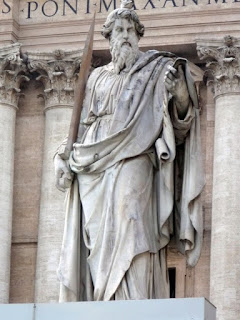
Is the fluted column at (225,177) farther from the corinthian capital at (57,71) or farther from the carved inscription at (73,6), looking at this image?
the corinthian capital at (57,71)

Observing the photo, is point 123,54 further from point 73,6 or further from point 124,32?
point 73,6

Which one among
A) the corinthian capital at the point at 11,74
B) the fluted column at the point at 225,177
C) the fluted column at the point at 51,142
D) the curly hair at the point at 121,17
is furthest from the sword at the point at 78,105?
the corinthian capital at the point at 11,74

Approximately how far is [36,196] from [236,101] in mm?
4031

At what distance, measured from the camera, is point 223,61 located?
30.1 meters

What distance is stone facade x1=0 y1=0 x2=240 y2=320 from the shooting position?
2944 cm

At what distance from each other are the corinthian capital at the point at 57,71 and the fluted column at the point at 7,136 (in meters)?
0.32

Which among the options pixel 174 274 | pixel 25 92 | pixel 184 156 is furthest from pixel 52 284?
pixel 184 156

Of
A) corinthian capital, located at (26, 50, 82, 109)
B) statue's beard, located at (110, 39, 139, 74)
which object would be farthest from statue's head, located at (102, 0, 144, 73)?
corinthian capital, located at (26, 50, 82, 109)

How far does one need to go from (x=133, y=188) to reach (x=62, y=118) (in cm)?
1865

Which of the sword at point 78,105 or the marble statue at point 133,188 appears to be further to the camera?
the sword at point 78,105

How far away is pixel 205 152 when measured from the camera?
100 ft

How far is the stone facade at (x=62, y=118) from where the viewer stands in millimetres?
29438

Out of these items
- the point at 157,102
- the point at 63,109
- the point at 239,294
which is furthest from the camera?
the point at 63,109

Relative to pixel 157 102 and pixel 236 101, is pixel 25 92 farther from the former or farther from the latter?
pixel 157 102
